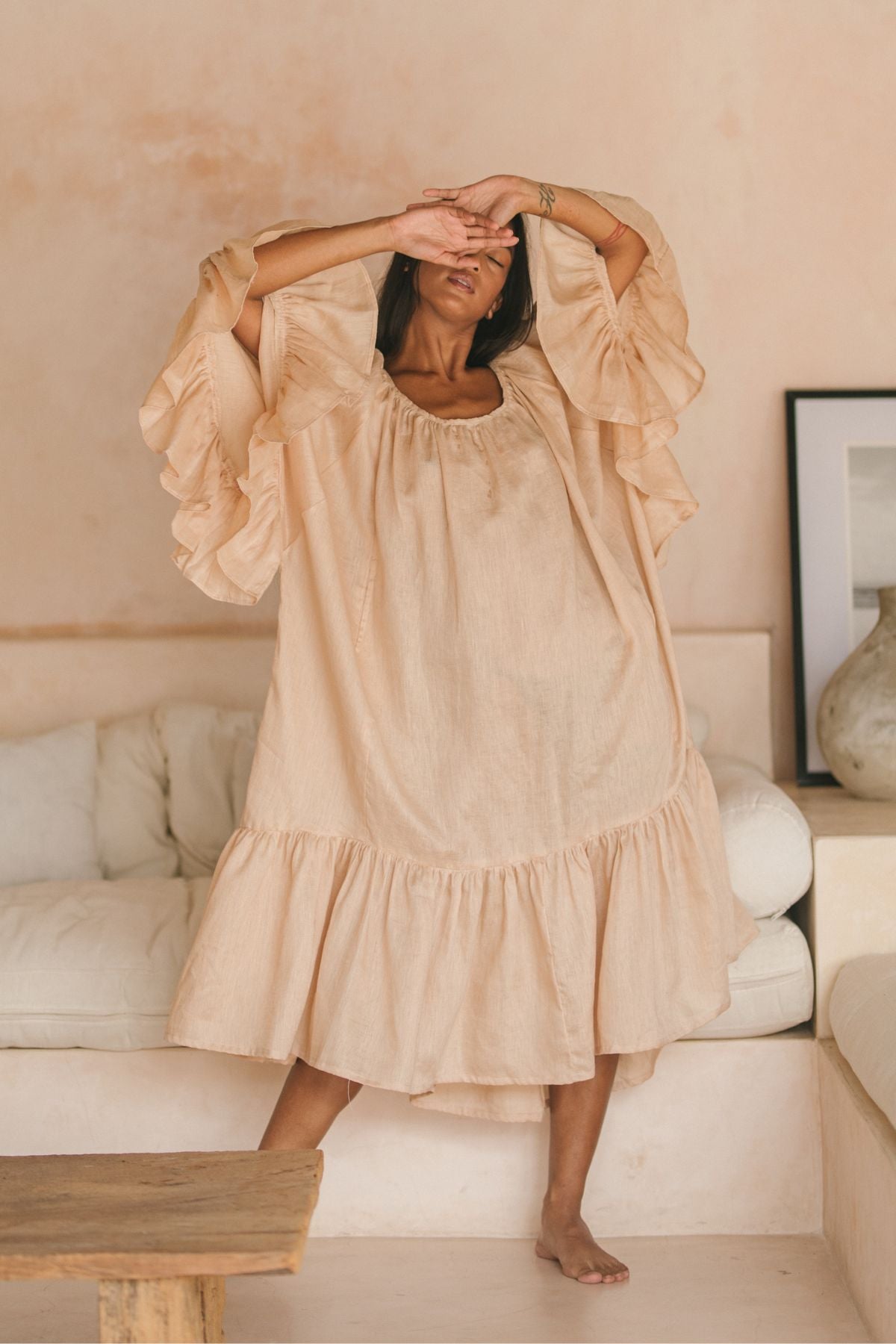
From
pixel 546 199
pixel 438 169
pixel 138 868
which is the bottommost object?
pixel 138 868

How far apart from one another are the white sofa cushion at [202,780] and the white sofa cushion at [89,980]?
0.44 meters

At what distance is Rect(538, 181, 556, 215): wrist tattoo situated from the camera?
6.56ft

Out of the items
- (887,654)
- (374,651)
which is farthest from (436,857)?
(887,654)

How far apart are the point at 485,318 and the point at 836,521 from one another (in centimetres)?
110

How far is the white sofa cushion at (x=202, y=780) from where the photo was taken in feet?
8.75

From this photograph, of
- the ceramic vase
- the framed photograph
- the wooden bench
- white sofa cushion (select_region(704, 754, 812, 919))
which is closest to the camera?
the wooden bench

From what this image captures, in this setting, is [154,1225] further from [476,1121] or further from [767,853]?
[767,853]

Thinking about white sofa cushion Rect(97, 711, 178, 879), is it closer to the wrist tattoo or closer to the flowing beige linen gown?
the flowing beige linen gown

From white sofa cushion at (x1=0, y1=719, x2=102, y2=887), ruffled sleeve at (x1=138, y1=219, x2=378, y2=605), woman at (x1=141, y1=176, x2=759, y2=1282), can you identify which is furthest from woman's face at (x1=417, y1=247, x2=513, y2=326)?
white sofa cushion at (x1=0, y1=719, x2=102, y2=887)

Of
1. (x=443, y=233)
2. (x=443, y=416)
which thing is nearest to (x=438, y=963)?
(x=443, y=416)

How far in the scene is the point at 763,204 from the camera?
299 cm

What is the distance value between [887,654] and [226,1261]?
1.81 meters

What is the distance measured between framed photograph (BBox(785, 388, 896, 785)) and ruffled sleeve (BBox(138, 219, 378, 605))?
1.33m

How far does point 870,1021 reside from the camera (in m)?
1.93
